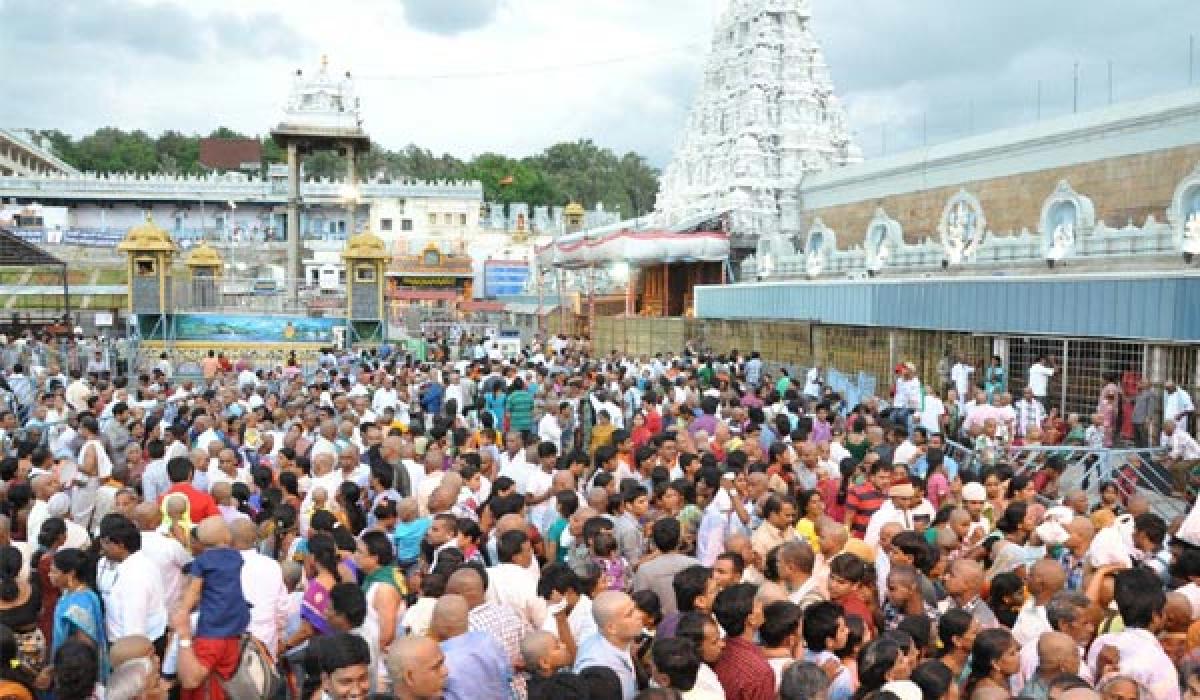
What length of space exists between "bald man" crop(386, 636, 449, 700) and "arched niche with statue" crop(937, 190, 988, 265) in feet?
70.5

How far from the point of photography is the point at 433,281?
51.9m

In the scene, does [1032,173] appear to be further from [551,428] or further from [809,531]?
[809,531]

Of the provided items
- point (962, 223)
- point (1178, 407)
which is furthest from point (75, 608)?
point (962, 223)

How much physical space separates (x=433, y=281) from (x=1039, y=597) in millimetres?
48332

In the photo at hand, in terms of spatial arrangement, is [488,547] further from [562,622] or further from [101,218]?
[101,218]

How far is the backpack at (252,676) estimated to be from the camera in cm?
490

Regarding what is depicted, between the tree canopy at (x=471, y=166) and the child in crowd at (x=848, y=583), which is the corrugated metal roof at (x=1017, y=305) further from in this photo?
the tree canopy at (x=471, y=166)

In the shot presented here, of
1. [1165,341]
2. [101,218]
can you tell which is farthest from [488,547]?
[101,218]

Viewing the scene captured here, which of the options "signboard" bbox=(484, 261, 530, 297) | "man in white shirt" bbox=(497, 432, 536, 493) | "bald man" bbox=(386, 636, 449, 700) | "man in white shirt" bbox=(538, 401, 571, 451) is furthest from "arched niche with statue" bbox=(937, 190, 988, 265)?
"signboard" bbox=(484, 261, 530, 297)

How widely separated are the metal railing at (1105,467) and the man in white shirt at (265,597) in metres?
7.42

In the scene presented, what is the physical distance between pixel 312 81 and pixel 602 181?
42281 millimetres

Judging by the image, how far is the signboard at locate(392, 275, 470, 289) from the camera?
51.4 meters

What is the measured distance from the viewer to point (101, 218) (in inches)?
2837

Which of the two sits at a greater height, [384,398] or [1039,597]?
[384,398]
